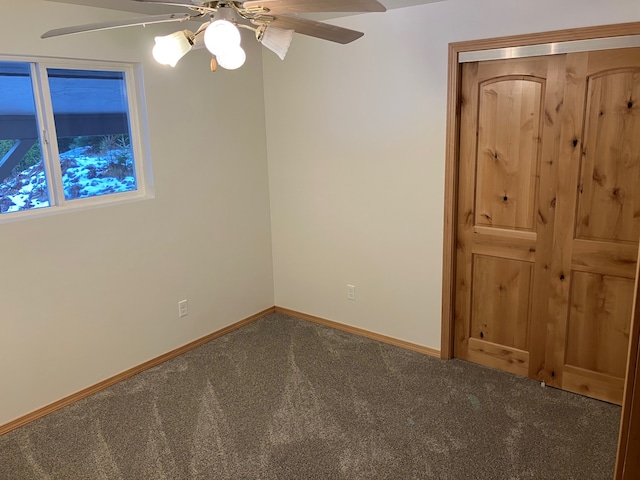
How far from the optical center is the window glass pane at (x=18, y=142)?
2.85 m

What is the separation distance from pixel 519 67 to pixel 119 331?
9.62 ft

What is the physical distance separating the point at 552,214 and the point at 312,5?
2.05 m

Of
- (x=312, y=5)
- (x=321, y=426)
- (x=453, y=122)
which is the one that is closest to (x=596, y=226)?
(x=453, y=122)

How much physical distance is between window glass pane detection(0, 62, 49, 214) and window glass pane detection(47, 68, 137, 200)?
0.13 m

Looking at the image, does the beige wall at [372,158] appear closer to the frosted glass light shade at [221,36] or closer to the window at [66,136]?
the window at [66,136]

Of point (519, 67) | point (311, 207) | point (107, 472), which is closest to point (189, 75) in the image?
point (311, 207)

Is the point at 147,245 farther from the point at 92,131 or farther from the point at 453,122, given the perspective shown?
the point at 453,122

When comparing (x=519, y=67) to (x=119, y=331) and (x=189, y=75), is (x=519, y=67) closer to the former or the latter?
(x=189, y=75)

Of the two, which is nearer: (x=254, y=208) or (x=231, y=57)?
(x=231, y=57)

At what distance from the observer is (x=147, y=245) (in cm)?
346

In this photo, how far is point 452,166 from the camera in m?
3.25

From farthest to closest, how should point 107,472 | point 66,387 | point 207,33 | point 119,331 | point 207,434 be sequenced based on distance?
point 119,331
point 66,387
point 207,434
point 107,472
point 207,33

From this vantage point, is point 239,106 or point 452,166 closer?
point 452,166

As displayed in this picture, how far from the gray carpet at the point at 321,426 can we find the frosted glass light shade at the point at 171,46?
1.88 meters
